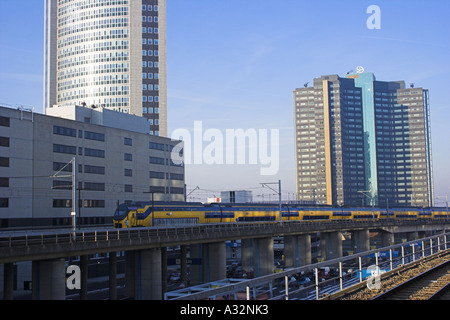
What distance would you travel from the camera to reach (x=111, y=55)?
6004 inches

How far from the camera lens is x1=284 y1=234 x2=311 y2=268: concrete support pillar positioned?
8462 cm

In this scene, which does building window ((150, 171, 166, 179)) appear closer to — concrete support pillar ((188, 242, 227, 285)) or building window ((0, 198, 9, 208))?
concrete support pillar ((188, 242, 227, 285))

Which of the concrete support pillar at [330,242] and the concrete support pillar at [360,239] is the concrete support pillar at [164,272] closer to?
the concrete support pillar at [330,242]

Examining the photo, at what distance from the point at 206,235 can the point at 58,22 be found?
127997 millimetres

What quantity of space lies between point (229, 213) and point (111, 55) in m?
93.1

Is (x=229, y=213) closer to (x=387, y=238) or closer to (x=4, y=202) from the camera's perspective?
(x=4, y=202)

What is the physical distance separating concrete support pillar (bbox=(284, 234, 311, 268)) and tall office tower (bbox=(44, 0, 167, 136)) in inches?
2964

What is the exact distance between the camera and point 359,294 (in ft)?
69.8

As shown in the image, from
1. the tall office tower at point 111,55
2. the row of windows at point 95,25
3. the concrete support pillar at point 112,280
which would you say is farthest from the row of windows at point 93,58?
the concrete support pillar at point 112,280

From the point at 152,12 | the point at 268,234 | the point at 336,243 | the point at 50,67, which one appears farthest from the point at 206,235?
the point at 50,67

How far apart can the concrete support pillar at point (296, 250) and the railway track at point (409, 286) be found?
53.4 m

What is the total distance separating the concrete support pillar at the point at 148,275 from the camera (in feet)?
165

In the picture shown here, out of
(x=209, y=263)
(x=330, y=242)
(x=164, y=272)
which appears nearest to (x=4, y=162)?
(x=164, y=272)
